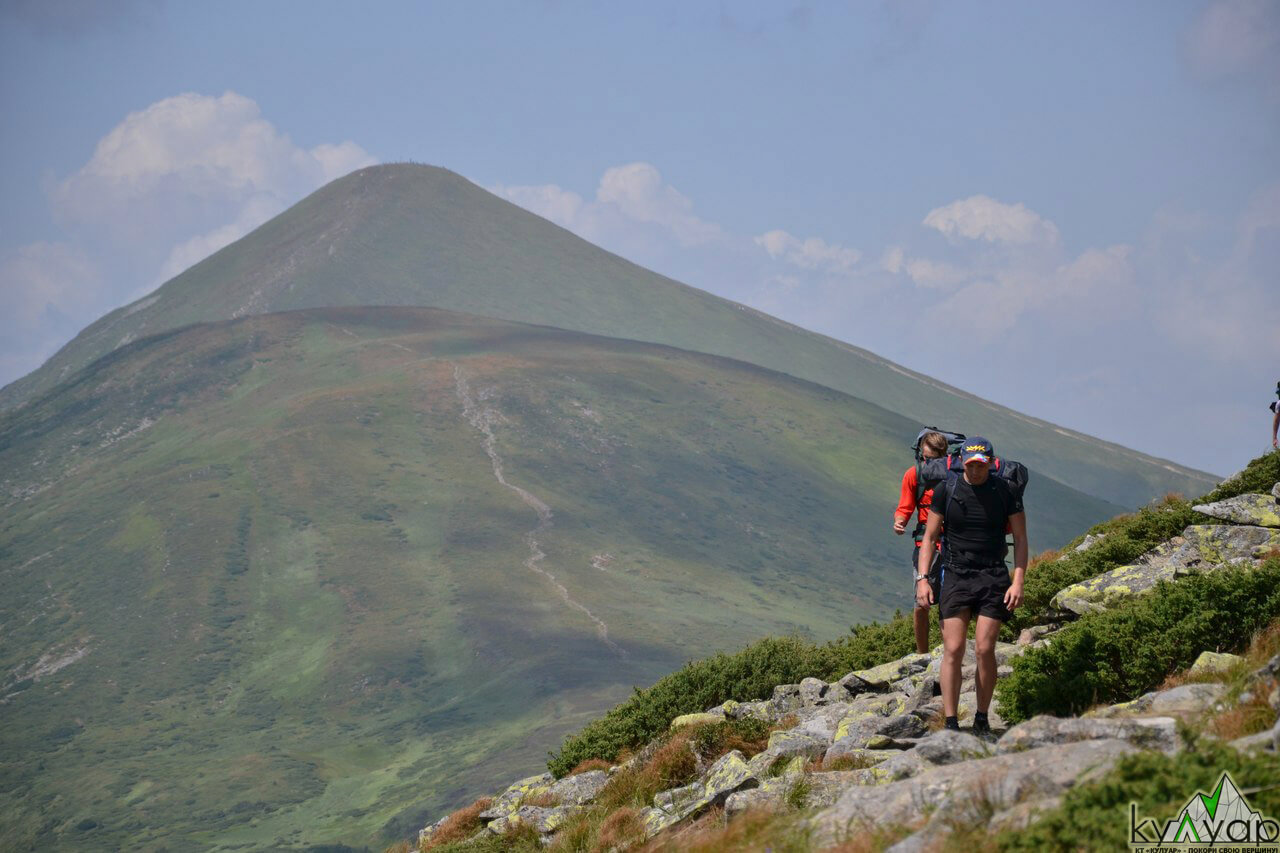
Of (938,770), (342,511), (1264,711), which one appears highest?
(1264,711)

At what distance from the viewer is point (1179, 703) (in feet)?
30.9

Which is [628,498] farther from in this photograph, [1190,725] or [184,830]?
[1190,725]

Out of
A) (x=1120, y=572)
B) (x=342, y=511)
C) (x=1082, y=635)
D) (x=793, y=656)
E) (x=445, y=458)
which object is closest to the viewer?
(x=1082, y=635)

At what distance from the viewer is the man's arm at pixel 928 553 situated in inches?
440

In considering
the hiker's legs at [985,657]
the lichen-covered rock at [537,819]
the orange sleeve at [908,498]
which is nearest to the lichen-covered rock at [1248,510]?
the orange sleeve at [908,498]

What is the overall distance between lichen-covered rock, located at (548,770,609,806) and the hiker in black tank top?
564cm

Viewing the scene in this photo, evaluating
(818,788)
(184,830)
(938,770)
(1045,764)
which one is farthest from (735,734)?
(184,830)

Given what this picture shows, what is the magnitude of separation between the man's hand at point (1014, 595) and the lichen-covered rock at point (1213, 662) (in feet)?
5.78

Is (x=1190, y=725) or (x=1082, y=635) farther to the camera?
(x=1082, y=635)

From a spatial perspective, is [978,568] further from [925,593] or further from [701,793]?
[701,793]

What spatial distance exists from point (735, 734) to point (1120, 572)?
5980 millimetres

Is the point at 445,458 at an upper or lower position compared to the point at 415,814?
upper

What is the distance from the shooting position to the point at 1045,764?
785 cm

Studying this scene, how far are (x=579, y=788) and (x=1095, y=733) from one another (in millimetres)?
8039
